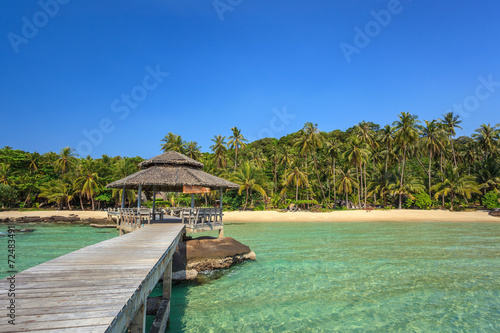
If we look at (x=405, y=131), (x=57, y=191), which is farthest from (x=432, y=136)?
(x=57, y=191)

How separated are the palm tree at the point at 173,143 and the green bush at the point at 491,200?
160 feet

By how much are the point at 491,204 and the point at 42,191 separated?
2631 inches

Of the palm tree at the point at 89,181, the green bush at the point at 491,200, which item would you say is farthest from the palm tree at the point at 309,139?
the palm tree at the point at 89,181

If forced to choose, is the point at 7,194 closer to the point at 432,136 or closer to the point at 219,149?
the point at 219,149

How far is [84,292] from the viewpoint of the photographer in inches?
160

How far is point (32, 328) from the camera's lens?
2961 mm

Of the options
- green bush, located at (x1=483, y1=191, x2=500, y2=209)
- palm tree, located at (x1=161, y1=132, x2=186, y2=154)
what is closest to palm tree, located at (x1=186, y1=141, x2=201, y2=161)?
palm tree, located at (x1=161, y1=132, x2=186, y2=154)

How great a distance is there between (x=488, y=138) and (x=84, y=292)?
2427 inches

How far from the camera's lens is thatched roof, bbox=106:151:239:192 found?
1394 cm

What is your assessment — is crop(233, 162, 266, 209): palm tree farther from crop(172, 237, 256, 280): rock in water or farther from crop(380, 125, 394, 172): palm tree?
crop(172, 237, 256, 280): rock in water

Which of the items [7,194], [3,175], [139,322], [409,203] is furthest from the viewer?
[409,203]

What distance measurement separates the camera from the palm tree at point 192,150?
184ft

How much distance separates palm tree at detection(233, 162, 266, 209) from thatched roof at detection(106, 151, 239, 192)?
2728 centimetres

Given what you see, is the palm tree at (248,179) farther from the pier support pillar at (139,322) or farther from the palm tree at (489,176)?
the pier support pillar at (139,322)
